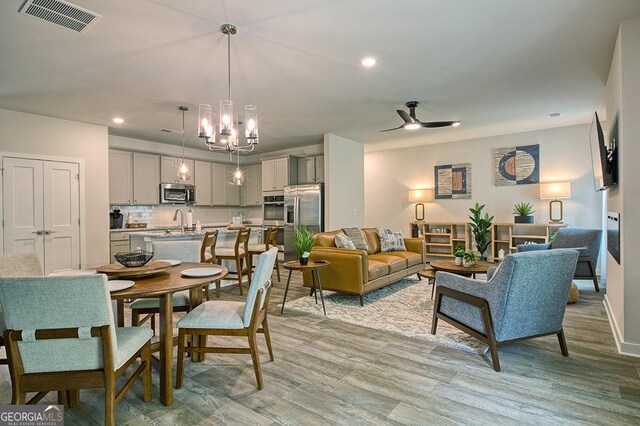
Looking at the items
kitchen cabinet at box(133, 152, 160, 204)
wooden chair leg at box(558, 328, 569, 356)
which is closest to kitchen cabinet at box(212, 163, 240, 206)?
kitchen cabinet at box(133, 152, 160, 204)

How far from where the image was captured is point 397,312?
12.8 feet

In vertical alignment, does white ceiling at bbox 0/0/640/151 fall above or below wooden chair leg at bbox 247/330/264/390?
above

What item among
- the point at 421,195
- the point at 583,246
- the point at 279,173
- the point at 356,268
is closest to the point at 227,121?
the point at 356,268

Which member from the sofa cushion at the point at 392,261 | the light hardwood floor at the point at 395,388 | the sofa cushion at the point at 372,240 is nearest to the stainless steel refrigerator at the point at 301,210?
the sofa cushion at the point at 372,240

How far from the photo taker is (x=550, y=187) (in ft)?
19.8

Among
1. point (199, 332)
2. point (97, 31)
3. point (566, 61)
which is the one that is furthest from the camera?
point (566, 61)

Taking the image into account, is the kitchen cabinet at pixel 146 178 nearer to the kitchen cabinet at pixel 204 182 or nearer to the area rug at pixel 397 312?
the kitchen cabinet at pixel 204 182

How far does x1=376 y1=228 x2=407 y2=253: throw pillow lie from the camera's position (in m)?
5.54

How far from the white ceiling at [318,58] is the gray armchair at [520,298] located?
189 cm

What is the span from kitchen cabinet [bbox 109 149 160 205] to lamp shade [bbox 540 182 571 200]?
24.7 feet

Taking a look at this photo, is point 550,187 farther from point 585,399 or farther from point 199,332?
point 199,332

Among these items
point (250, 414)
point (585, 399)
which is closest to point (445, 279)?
point (585, 399)

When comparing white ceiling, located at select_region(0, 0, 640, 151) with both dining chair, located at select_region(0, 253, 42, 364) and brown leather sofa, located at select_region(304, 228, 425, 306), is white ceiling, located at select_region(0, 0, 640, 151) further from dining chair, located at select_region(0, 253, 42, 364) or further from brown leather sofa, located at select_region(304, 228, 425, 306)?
brown leather sofa, located at select_region(304, 228, 425, 306)

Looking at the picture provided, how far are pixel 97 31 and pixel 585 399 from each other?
440 cm
